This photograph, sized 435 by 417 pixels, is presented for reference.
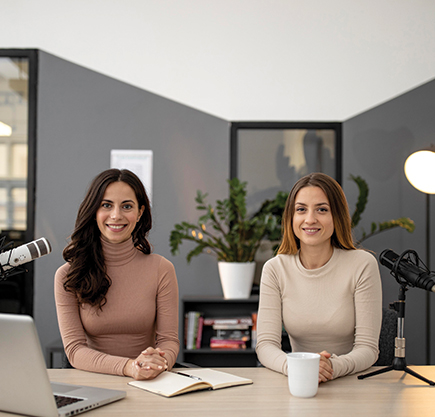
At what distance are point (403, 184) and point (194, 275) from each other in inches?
68.7

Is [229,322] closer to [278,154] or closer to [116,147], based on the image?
[278,154]

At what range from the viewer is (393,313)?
1904 mm

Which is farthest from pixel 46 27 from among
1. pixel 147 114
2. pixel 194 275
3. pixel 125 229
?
pixel 125 229

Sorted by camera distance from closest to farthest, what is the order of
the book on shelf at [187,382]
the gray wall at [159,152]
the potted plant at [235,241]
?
the book on shelf at [187,382]
the potted plant at [235,241]
the gray wall at [159,152]

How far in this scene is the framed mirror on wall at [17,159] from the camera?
138 inches

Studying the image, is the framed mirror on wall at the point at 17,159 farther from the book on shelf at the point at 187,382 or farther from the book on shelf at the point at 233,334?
the book on shelf at the point at 187,382

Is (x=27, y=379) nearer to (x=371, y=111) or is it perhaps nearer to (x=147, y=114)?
(x=147, y=114)

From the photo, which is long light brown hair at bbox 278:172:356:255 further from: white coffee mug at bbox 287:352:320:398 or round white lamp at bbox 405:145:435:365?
round white lamp at bbox 405:145:435:365

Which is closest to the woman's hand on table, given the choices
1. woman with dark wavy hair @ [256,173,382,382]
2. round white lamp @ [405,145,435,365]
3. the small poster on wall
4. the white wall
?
woman with dark wavy hair @ [256,173,382,382]

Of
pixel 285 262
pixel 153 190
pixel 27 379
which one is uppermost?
pixel 153 190

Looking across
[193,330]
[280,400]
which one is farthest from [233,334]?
[280,400]

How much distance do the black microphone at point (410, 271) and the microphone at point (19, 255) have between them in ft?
3.38

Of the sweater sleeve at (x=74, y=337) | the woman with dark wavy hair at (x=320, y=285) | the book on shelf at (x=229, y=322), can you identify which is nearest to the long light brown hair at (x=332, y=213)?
the woman with dark wavy hair at (x=320, y=285)

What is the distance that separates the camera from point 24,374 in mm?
982
